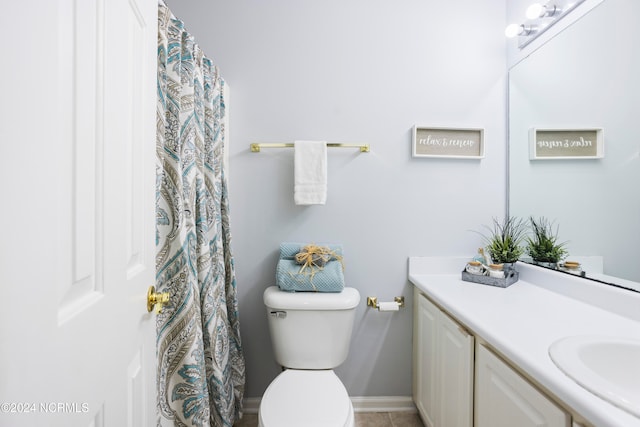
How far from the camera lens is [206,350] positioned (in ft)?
4.13

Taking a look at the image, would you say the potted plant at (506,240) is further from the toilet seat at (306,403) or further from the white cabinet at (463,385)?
the toilet seat at (306,403)

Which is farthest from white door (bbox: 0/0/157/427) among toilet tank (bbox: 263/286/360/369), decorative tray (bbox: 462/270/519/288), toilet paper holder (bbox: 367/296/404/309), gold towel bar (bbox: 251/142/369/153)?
decorative tray (bbox: 462/270/519/288)

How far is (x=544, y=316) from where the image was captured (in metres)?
1.07

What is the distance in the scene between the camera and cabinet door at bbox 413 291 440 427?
1.41 metres

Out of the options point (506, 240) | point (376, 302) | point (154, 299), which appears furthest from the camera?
point (376, 302)

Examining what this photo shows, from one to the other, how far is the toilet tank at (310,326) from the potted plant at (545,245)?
922mm

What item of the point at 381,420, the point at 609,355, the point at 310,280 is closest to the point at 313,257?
the point at 310,280

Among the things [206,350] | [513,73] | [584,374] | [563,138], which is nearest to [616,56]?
[563,138]

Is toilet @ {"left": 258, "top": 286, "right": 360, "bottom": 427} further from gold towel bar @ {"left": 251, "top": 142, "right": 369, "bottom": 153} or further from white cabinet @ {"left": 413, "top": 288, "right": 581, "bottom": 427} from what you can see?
gold towel bar @ {"left": 251, "top": 142, "right": 369, "bottom": 153}

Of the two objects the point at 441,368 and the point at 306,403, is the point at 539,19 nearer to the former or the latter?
the point at 441,368

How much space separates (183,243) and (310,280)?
0.65m

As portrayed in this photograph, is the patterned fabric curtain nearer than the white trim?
Yes

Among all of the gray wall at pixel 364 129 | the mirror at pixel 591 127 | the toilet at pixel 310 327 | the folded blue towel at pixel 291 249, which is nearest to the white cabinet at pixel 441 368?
the gray wall at pixel 364 129

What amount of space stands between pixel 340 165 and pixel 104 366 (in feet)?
4.45
